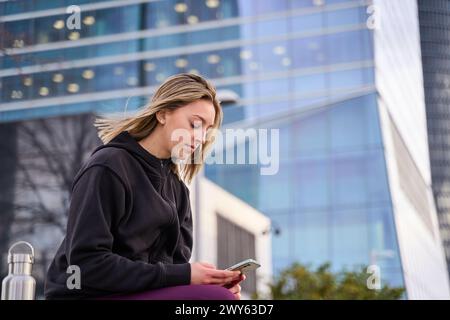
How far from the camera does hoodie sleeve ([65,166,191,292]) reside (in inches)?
60.7

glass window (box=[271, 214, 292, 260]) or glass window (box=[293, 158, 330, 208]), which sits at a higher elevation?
glass window (box=[293, 158, 330, 208])

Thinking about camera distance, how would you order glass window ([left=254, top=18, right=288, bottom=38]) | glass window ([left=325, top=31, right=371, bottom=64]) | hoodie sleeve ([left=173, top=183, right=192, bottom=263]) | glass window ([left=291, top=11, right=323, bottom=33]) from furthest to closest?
1. glass window ([left=254, top=18, right=288, bottom=38])
2. glass window ([left=291, top=11, right=323, bottom=33])
3. glass window ([left=325, top=31, right=371, bottom=64])
4. hoodie sleeve ([left=173, top=183, right=192, bottom=263])

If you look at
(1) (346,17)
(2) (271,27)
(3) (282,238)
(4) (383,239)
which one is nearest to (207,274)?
(4) (383,239)

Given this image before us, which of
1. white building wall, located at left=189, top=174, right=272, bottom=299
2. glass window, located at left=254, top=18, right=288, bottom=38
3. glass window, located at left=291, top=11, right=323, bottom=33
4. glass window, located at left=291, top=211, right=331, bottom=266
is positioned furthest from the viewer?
glass window, located at left=254, top=18, right=288, bottom=38

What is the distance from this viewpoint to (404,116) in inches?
948

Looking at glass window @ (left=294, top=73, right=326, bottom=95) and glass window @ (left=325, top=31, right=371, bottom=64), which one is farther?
glass window @ (left=294, top=73, right=326, bottom=95)

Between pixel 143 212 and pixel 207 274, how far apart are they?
21 cm

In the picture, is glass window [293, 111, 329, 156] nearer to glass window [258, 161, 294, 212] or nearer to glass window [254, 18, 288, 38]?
glass window [258, 161, 294, 212]

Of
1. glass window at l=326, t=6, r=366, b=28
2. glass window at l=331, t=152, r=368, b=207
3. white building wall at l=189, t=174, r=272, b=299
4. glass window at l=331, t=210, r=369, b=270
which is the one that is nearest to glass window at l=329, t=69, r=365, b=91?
glass window at l=326, t=6, r=366, b=28

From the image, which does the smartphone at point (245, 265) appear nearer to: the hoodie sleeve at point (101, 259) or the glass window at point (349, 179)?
the hoodie sleeve at point (101, 259)

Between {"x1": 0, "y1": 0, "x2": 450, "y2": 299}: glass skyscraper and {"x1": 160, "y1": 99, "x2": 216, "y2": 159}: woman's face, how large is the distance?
713 inches

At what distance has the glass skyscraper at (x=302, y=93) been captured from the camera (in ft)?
66.6

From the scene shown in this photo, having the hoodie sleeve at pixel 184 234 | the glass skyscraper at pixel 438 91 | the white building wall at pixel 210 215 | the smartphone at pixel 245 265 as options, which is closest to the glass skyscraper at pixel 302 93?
the white building wall at pixel 210 215

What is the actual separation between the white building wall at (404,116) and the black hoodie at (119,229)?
1463cm
